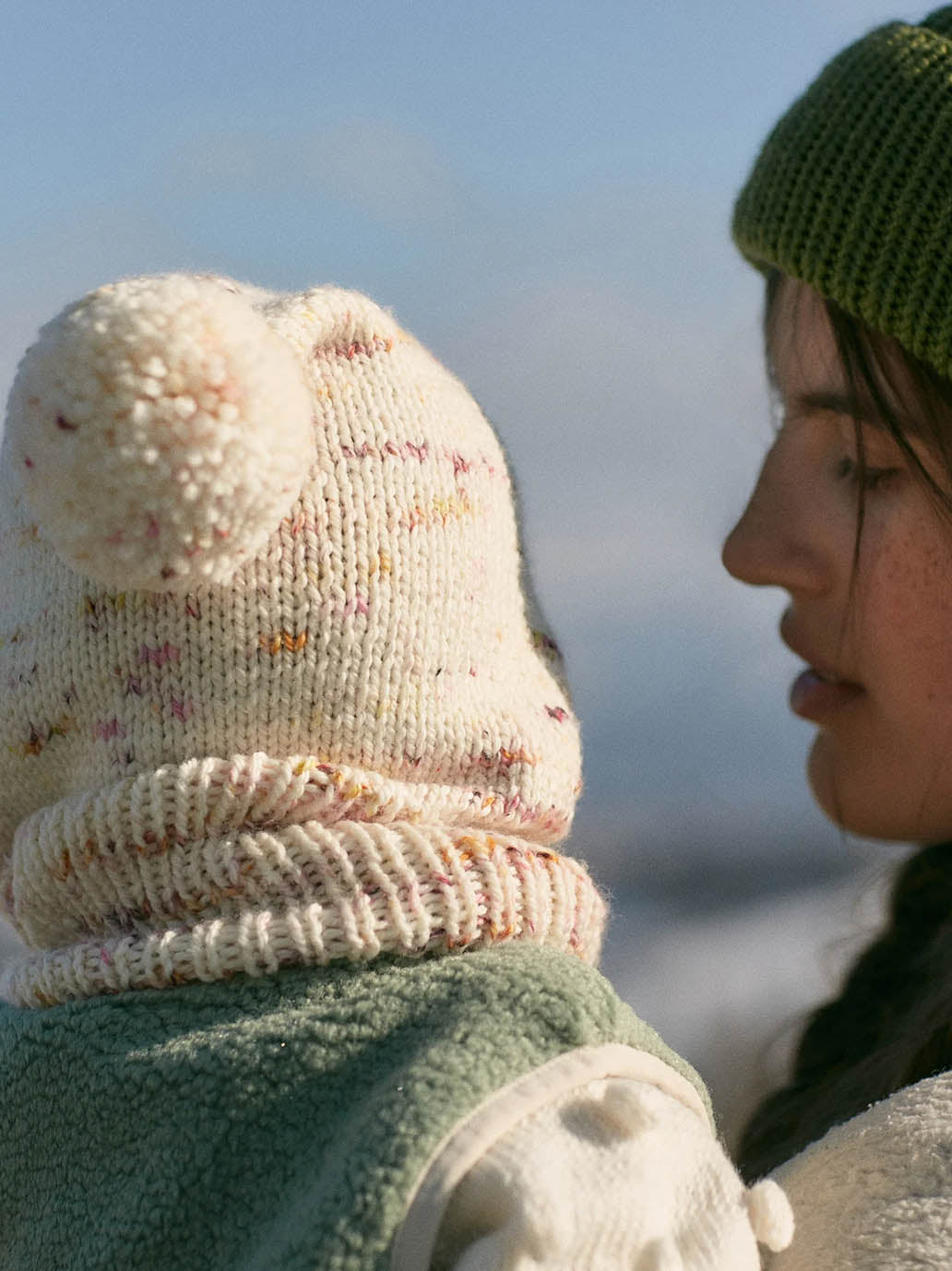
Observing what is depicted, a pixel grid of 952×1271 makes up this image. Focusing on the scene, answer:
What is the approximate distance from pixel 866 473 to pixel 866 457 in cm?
1

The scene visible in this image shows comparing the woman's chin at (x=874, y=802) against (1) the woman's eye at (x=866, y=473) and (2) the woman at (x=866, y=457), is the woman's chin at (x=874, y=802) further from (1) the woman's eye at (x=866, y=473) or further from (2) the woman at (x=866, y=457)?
(1) the woman's eye at (x=866, y=473)

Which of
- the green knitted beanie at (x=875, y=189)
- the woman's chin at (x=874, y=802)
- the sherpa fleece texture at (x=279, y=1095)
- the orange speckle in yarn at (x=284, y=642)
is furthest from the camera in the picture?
the woman's chin at (x=874, y=802)

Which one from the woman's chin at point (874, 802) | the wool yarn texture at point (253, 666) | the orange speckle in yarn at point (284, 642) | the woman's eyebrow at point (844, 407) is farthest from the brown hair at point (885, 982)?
the orange speckle in yarn at point (284, 642)

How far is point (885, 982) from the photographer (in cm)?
145

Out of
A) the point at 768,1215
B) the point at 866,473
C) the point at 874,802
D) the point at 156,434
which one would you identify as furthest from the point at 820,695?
the point at 156,434

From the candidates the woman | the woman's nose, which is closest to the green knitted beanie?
the woman

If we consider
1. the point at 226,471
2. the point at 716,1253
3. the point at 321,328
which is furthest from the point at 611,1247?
the point at 321,328

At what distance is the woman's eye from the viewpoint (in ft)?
3.68

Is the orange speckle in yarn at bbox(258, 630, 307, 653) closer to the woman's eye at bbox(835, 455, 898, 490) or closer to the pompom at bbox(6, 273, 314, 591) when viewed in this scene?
→ the pompom at bbox(6, 273, 314, 591)

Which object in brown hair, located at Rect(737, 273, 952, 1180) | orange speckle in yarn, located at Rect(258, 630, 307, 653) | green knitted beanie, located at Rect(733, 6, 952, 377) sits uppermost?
green knitted beanie, located at Rect(733, 6, 952, 377)

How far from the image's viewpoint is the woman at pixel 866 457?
109 cm

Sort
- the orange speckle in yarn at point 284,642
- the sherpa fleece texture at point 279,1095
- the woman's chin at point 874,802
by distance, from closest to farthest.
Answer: the sherpa fleece texture at point 279,1095 < the orange speckle in yarn at point 284,642 < the woman's chin at point 874,802

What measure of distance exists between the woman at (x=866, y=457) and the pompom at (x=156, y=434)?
53cm

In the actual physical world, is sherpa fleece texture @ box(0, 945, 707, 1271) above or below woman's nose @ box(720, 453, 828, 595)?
below
